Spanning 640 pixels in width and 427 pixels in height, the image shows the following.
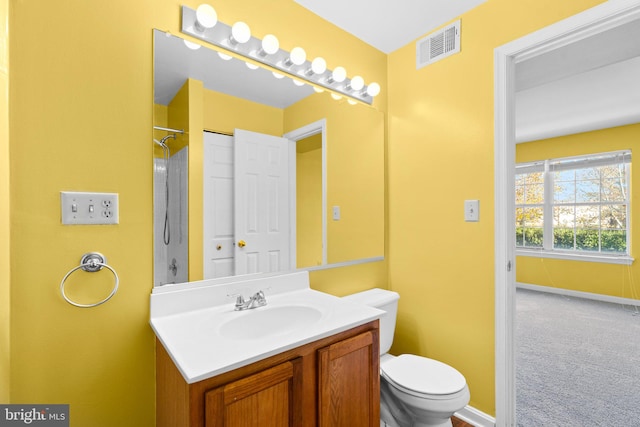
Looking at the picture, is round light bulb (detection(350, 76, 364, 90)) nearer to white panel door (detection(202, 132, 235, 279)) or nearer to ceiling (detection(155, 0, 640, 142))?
ceiling (detection(155, 0, 640, 142))

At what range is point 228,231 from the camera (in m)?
1.42

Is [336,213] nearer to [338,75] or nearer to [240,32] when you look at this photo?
[338,75]

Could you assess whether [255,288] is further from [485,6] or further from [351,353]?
[485,6]

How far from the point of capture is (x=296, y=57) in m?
1.58

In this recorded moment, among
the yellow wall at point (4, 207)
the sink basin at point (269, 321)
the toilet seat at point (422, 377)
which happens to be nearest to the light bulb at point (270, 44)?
the yellow wall at point (4, 207)

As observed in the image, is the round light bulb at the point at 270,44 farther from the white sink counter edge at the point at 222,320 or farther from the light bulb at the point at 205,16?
the white sink counter edge at the point at 222,320

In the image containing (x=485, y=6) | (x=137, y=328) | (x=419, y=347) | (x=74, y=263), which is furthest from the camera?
(x=419, y=347)

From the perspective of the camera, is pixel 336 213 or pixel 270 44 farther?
pixel 336 213

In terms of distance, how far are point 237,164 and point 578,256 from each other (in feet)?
17.0

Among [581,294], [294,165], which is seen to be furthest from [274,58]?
[581,294]

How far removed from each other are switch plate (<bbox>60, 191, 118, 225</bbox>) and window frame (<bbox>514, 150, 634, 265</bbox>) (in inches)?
191

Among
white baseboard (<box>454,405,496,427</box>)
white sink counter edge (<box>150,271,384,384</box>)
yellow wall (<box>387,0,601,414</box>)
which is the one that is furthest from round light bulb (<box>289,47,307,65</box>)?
white baseboard (<box>454,405,496,427</box>)

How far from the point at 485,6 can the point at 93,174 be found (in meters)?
2.06

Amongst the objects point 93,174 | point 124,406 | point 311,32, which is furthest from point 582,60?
point 124,406
